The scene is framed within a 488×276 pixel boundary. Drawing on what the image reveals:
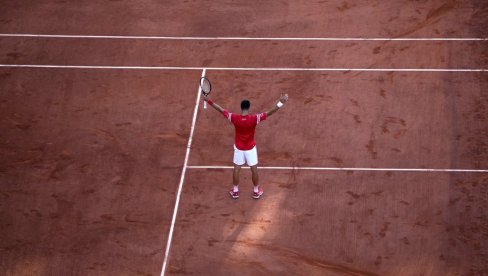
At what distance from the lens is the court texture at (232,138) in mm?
10539

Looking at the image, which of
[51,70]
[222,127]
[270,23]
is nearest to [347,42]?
[270,23]

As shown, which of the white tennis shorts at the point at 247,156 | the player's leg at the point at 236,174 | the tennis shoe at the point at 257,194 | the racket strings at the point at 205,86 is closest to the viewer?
the racket strings at the point at 205,86

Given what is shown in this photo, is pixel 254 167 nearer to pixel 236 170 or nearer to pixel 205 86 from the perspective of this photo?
pixel 236 170

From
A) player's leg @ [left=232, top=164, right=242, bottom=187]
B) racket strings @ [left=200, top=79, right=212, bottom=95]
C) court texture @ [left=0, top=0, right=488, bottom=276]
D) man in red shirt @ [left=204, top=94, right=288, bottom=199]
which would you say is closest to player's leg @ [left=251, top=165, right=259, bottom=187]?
man in red shirt @ [left=204, top=94, right=288, bottom=199]

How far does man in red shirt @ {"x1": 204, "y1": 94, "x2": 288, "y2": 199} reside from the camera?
10.4m

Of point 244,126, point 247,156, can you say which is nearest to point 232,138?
point 247,156

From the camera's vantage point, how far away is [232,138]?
498 inches

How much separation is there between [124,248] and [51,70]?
5.35 metres

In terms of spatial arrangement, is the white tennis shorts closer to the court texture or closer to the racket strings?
the court texture

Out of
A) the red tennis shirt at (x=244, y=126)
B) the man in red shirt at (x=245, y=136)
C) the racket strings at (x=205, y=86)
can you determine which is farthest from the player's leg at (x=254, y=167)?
the racket strings at (x=205, y=86)

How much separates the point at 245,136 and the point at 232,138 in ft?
6.84

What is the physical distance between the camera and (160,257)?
10.4 m

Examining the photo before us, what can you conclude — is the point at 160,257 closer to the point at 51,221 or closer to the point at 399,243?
the point at 51,221

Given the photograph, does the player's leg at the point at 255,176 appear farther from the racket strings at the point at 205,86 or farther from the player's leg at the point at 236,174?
the racket strings at the point at 205,86
